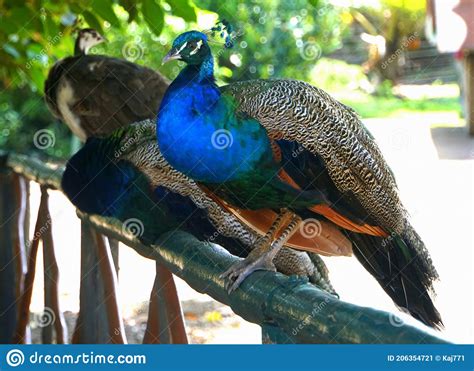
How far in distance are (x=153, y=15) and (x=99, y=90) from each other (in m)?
0.26

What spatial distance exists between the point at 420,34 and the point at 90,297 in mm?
1176

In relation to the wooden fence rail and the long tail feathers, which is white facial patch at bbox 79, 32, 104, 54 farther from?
the long tail feathers

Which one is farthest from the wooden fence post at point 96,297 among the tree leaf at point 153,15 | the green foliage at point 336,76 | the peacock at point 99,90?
the green foliage at point 336,76

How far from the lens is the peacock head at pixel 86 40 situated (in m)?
1.93

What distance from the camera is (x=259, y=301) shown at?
41.0 inches

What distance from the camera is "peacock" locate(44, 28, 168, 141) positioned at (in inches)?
72.9

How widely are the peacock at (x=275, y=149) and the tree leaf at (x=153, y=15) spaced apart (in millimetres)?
370

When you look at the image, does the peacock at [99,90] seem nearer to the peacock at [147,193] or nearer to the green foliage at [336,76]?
the peacock at [147,193]

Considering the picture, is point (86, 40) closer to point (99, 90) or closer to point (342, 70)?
point (99, 90)

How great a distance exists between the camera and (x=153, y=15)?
1.74 m

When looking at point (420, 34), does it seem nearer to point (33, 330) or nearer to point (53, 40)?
point (53, 40)

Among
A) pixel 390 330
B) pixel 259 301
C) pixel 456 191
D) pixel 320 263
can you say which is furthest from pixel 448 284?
pixel 390 330

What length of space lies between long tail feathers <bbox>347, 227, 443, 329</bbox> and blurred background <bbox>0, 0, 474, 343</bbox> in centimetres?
6

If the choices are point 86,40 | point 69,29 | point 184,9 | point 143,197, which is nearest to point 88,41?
point 86,40
